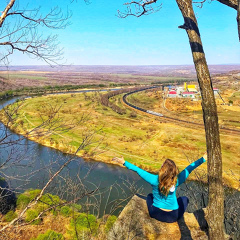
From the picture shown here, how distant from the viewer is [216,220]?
3340 mm

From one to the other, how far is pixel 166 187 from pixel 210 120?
1.33m

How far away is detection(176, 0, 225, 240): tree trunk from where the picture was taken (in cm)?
330

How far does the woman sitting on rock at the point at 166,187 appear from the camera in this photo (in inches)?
138

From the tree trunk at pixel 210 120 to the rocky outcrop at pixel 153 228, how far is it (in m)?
0.50

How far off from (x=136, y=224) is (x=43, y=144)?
77.7 ft

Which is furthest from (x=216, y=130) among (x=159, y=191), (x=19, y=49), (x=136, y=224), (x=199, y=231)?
(x=19, y=49)

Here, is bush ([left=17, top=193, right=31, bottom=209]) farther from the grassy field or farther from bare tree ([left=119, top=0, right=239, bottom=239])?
bare tree ([left=119, top=0, right=239, bottom=239])

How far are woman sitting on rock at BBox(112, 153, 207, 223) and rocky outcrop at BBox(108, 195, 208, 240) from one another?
0.14 meters

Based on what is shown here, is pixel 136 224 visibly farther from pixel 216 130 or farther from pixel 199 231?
pixel 216 130

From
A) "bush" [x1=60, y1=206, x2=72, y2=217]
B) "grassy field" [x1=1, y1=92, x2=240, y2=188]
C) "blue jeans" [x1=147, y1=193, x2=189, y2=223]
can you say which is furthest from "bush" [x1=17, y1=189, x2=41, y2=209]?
"blue jeans" [x1=147, y1=193, x2=189, y2=223]

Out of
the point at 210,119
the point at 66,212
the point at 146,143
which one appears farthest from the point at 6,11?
the point at 146,143

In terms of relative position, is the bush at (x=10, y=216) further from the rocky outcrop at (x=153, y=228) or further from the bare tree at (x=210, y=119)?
the bare tree at (x=210, y=119)

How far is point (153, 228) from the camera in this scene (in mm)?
3805

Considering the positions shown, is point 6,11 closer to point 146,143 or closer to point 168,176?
point 168,176
